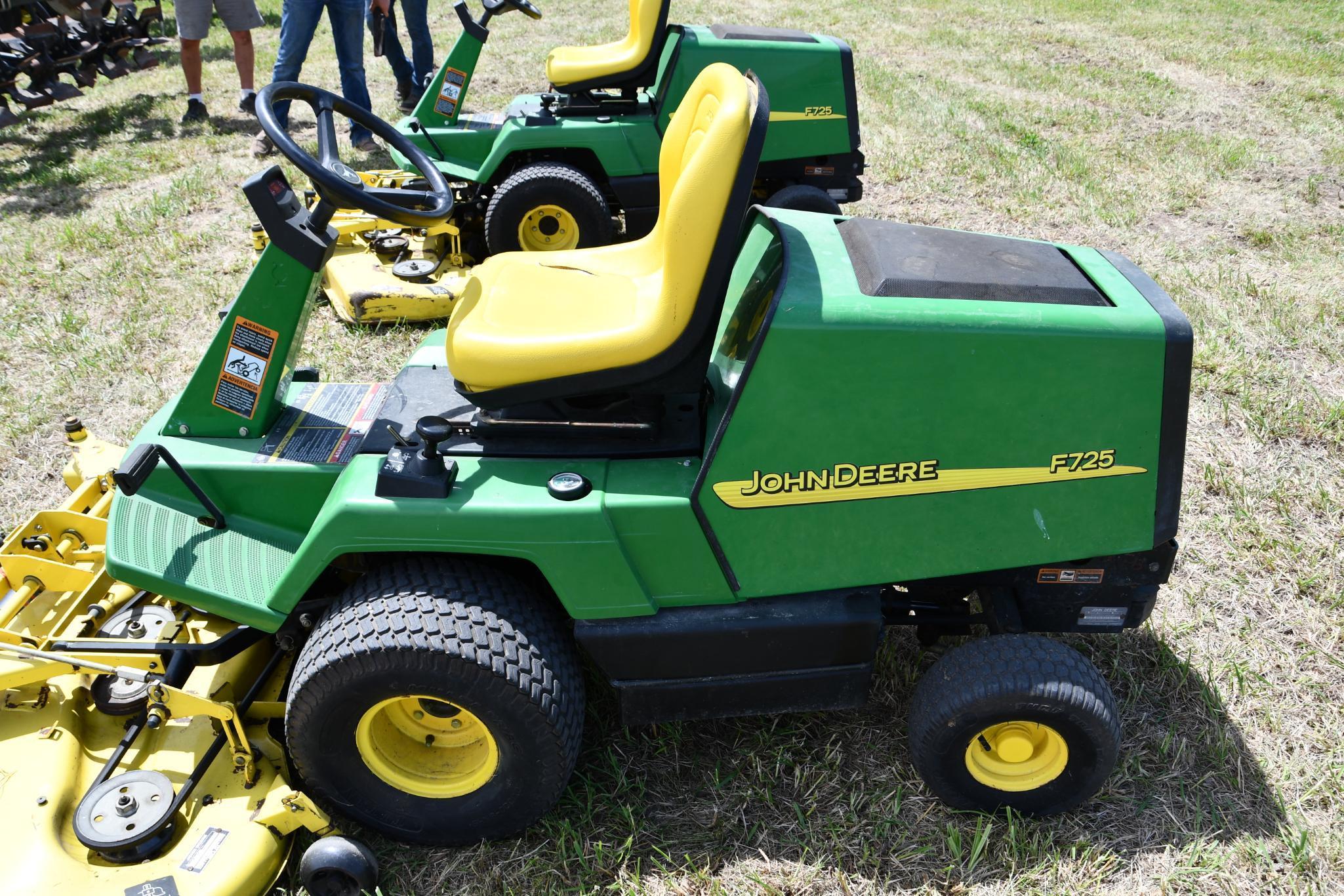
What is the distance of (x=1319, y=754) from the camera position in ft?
7.95

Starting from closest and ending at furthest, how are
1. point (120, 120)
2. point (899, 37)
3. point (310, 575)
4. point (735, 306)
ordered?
1. point (310, 575)
2. point (735, 306)
3. point (120, 120)
4. point (899, 37)

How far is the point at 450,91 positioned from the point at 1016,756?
14.3 feet

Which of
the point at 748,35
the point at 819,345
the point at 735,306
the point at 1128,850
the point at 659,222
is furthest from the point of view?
the point at 748,35

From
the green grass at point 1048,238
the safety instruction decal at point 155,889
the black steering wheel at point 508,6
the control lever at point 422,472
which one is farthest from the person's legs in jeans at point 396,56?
the safety instruction decal at point 155,889

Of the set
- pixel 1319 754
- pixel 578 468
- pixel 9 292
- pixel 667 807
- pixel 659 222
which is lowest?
pixel 1319 754

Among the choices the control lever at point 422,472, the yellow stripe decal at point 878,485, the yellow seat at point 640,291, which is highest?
the yellow seat at point 640,291

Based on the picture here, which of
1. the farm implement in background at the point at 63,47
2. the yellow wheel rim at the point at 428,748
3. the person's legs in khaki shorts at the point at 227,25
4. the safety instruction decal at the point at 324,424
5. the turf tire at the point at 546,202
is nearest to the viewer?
the yellow wheel rim at the point at 428,748

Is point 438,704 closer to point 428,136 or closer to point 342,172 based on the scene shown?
point 342,172

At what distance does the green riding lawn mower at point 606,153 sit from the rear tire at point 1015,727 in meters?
3.08

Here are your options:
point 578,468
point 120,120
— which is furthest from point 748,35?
point 120,120

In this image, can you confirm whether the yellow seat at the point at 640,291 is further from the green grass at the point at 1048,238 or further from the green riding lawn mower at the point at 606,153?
the green riding lawn mower at the point at 606,153

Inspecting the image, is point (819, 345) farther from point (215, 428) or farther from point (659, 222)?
point (215, 428)

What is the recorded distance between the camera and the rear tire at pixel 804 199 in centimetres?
477

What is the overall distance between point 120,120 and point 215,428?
675cm
